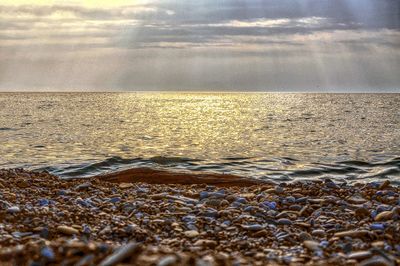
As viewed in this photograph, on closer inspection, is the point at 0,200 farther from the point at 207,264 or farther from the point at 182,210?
the point at 207,264

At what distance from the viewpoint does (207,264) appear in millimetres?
5312

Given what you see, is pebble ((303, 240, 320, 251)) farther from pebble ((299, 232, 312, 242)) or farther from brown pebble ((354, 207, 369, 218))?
brown pebble ((354, 207, 369, 218))

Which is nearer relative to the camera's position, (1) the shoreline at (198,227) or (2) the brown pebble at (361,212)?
(1) the shoreline at (198,227)

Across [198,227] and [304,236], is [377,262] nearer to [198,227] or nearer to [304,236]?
[304,236]

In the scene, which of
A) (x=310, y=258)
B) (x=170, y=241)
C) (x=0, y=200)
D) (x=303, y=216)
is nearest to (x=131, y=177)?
(x=0, y=200)

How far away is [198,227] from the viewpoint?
27.8ft

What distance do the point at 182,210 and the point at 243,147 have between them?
1947 centimetres

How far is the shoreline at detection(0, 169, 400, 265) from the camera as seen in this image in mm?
5688

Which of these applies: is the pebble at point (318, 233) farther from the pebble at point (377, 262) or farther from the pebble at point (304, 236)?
the pebble at point (377, 262)

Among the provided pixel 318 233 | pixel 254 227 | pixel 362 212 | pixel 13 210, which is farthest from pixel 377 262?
pixel 13 210

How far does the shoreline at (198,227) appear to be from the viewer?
569cm

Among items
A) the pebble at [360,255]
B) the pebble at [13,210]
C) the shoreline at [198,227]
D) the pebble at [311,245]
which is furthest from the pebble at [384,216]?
the pebble at [13,210]

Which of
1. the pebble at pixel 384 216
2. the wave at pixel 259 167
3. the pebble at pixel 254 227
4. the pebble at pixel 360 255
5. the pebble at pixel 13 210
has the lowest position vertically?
the wave at pixel 259 167

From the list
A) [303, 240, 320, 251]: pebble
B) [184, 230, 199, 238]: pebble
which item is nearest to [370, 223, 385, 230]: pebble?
[303, 240, 320, 251]: pebble
